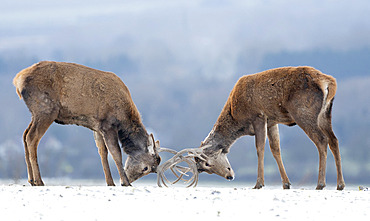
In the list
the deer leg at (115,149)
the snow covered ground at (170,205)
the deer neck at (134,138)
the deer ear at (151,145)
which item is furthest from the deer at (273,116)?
the snow covered ground at (170,205)

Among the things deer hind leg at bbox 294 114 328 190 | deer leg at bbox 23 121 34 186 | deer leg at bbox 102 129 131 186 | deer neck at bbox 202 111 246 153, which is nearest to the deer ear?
deer leg at bbox 102 129 131 186

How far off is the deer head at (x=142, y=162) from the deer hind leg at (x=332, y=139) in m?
4.06

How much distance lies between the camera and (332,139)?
10.4m

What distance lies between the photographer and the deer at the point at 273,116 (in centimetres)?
1005

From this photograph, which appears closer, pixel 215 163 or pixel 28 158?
pixel 28 158

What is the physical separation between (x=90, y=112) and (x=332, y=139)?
5553mm

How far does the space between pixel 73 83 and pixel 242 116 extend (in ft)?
13.4

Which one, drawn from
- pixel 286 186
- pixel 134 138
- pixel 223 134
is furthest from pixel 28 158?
pixel 286 186

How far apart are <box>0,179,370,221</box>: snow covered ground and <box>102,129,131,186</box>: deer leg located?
2829mm

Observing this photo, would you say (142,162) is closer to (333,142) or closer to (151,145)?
(151,145)

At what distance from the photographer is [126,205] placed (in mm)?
6402

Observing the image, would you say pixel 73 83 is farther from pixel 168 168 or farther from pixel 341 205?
pixel 341 205

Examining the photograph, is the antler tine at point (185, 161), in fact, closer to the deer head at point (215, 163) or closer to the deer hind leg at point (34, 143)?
the deer head at point (215, 163)

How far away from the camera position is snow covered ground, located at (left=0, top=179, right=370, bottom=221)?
233 inches
